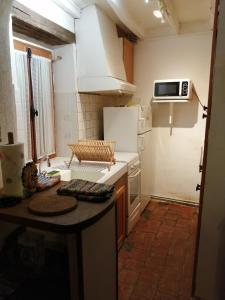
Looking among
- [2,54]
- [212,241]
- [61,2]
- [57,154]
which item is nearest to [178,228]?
[212,241]

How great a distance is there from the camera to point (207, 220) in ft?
5.44

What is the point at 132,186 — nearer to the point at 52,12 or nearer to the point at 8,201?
the point at 8,201

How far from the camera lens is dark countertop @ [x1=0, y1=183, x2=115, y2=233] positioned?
3.04 feet

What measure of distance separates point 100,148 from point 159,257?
123cm

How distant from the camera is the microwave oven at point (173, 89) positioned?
9.68 feet

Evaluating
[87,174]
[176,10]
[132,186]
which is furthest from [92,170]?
[176,10]

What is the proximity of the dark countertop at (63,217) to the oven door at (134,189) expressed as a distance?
1.54m

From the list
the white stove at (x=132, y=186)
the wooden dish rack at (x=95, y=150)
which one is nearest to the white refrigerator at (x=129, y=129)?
the white stove at (x=132, y=186)

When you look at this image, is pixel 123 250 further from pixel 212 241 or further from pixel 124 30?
pixel 124 30

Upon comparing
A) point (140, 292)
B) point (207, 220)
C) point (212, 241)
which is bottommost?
point (140, 292)

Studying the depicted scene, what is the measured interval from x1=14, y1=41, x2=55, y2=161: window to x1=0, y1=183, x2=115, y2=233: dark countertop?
4.14 ft

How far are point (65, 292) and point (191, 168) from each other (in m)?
2.76

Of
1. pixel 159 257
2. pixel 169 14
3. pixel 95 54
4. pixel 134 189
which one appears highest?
pixel 169 14

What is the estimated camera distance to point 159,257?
2.33 metres
